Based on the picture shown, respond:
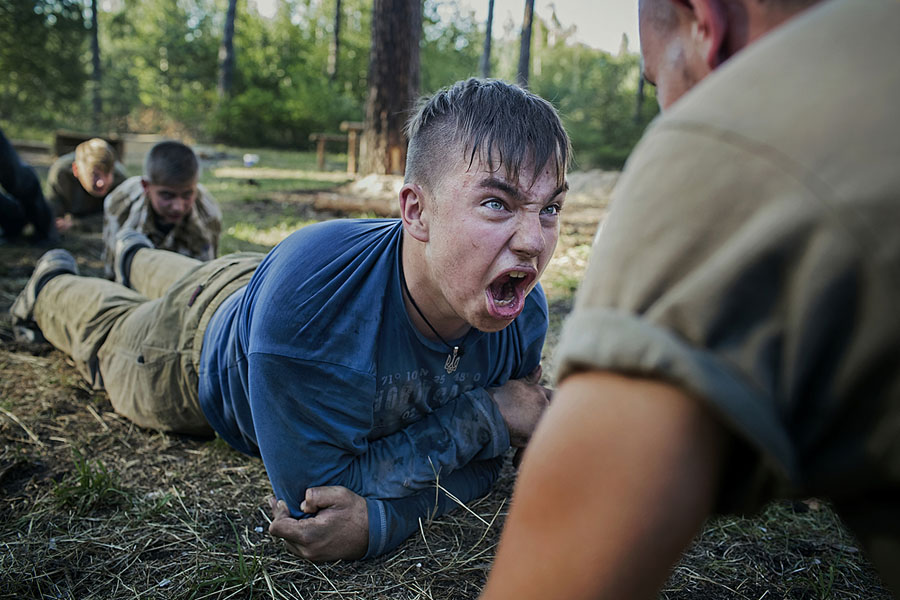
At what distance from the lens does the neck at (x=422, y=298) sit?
2477 millimetres

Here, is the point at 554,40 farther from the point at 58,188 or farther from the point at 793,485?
the point at 793,485

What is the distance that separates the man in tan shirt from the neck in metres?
1.65

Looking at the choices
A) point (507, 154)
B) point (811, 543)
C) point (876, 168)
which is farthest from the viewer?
point (811, 543)

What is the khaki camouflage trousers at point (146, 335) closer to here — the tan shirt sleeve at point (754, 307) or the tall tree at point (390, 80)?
the tan shirt sleeve at point (754, 307)

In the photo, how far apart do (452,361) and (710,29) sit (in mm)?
1888

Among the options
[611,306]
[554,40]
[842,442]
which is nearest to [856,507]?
[842,442]

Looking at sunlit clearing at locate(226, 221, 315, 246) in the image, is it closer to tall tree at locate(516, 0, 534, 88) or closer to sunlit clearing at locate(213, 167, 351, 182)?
sunlit clearing at locate(213, 167, 351, 182)

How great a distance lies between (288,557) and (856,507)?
214cm

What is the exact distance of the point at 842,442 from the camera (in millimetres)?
764

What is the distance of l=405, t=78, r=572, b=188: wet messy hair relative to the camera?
7.56 ft

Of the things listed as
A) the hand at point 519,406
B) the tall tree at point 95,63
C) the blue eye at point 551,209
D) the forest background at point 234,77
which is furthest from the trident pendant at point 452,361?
the tall tree at point 95,63

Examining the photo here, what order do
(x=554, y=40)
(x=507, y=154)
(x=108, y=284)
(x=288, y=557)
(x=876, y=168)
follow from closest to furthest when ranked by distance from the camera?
(x=876, y=168) < (x=507, y=154) < (x=288, y=557) < (x=108, y=284) < (x=554, y=40)

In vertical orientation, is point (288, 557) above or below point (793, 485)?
below

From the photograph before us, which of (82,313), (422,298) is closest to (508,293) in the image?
(422,298)
